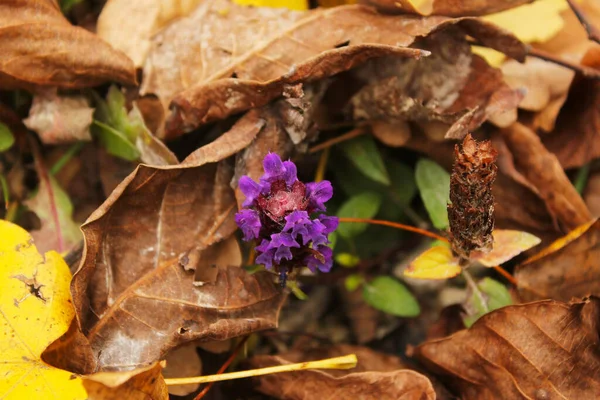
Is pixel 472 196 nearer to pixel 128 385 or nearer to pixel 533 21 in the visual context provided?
pixel 128 385

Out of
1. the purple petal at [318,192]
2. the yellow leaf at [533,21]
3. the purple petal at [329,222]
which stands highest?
the yellow leaf at [533,21]

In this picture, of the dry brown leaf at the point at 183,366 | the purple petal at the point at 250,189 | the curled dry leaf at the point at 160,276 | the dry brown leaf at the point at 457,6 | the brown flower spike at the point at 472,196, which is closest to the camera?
the brown flower spike at the point at 472,196

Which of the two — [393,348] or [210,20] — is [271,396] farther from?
[210,20]

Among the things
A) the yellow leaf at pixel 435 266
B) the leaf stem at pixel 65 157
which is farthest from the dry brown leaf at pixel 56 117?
the yellow leaf at pixel 435 266

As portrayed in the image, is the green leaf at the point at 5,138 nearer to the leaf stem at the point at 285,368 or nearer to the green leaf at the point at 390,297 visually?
the leaf stem at the point at 285,368

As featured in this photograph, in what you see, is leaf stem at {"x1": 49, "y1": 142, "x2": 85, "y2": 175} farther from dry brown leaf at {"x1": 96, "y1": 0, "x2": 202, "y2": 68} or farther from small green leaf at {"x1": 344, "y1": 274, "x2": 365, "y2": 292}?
small green leaf at {"x1": 344, "y1": 274, "x2": 365, "y2": 292}

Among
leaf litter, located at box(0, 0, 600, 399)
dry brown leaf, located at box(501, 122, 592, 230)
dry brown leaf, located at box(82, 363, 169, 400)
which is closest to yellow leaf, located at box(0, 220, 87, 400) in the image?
leaf litter, located at box(0, 0, 600, 399)

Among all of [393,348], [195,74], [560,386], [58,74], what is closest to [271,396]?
[393,348]

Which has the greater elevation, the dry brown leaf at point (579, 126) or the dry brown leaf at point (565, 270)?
the dry brown leaf at point (579, 126)
